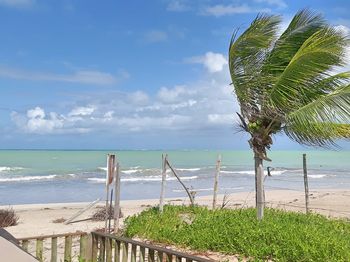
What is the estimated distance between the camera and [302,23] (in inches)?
408

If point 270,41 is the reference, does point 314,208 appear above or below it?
below

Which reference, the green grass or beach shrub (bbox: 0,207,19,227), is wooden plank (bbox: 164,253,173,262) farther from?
beach shrub (bbox: 0,207,19,227)

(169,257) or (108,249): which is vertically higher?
(169,257)

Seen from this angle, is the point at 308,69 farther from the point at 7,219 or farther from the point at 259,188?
the point at 7,219

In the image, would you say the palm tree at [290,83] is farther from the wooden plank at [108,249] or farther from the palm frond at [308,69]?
the wooden plank at [108,249]

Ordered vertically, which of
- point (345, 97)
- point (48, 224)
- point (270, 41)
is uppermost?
point (270, 41)

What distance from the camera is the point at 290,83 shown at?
30.6ft

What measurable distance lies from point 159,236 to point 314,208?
34.4ft

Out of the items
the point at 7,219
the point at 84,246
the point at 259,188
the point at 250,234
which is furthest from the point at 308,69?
the point at 7,219

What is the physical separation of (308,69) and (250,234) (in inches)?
141

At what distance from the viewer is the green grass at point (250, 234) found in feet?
24.1

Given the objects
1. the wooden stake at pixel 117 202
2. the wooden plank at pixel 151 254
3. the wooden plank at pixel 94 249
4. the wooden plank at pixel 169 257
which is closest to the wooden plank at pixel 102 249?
the wooden plank at pixel 94 249

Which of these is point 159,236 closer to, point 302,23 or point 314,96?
point 314,96

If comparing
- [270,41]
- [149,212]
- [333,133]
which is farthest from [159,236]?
[270,41]
